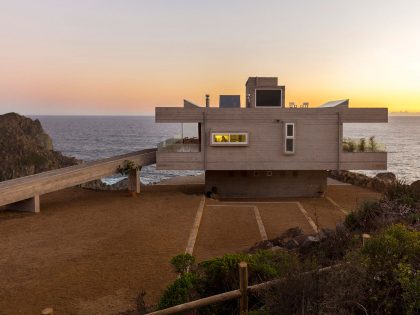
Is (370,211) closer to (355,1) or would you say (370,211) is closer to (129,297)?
(129,297)

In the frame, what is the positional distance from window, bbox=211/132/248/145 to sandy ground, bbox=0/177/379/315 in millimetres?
3864

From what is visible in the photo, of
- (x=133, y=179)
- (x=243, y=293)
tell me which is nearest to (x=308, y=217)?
(x=133, y=179)

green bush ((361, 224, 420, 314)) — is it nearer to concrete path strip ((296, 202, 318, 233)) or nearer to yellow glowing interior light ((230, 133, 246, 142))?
concrete path strip ((296, 202, 318, 233))

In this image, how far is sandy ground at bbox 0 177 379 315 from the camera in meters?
10.1

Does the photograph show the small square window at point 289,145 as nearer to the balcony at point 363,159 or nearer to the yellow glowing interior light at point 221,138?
the balcony at point 363,159

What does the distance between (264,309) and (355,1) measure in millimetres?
26372

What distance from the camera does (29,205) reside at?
752 inches

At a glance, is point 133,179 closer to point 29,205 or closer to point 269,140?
point 29,205

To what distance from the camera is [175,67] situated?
59094 millimetres

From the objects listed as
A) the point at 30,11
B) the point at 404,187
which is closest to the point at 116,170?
the point at 404,187

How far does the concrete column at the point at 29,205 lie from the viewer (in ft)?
62.4

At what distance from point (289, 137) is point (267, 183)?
12.3ft

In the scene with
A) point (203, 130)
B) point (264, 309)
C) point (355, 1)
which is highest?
point (355, 1)

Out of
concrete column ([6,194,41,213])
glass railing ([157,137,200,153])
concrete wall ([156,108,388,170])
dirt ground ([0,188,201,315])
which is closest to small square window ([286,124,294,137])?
concrete wall ([156,108,388,170])
